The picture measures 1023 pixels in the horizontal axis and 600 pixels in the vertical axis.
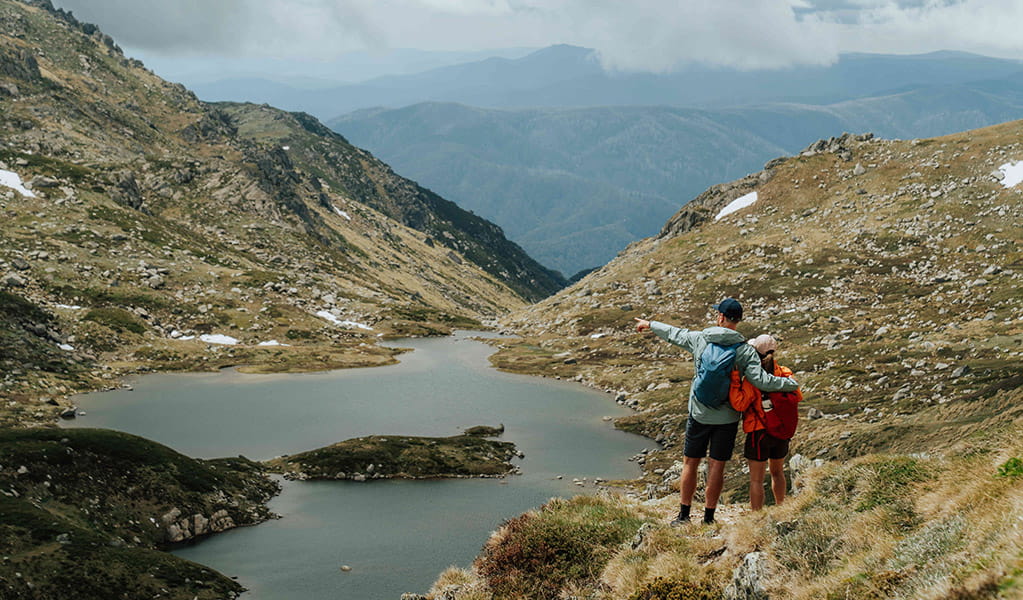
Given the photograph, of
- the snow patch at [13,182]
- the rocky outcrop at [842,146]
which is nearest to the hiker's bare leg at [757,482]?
the rocky outcrop at [842,146]

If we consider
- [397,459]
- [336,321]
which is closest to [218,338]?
[336,321]

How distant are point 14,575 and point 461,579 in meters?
25.5

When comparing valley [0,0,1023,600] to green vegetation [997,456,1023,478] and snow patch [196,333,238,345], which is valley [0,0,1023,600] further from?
snow patch [196,333,238,345]

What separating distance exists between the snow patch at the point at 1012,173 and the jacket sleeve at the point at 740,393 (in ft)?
370

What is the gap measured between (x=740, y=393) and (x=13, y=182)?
175462 mm

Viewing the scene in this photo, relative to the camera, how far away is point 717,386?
16359mm

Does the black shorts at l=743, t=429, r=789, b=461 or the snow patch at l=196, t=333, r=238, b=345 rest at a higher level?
the snow patch at l=196, t=333, r=238, b=345

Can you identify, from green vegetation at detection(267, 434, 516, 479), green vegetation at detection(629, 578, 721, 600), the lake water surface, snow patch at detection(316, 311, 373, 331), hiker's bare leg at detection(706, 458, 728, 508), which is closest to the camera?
green vegetation at detection(629, 578, 721, 600)

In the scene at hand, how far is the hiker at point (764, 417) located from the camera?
643 inches

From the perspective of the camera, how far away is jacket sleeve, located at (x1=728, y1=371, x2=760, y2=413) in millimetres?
16172

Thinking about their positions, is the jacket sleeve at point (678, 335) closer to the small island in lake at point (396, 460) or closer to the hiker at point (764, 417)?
the hiker at point (764, 417)

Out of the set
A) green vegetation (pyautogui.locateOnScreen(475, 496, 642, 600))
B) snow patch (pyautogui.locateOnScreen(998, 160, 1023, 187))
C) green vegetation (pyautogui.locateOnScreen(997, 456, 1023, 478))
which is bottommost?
green vegetation (pyautogui.locateOnScreen(475, 496, 642, 600))

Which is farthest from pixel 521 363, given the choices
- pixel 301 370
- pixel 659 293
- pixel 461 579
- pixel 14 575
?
pixel 461 579

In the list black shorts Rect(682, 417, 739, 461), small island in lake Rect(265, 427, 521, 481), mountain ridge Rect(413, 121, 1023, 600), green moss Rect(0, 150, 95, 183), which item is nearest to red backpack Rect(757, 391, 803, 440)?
black shorts Rect(682, 417, 739, 461)
